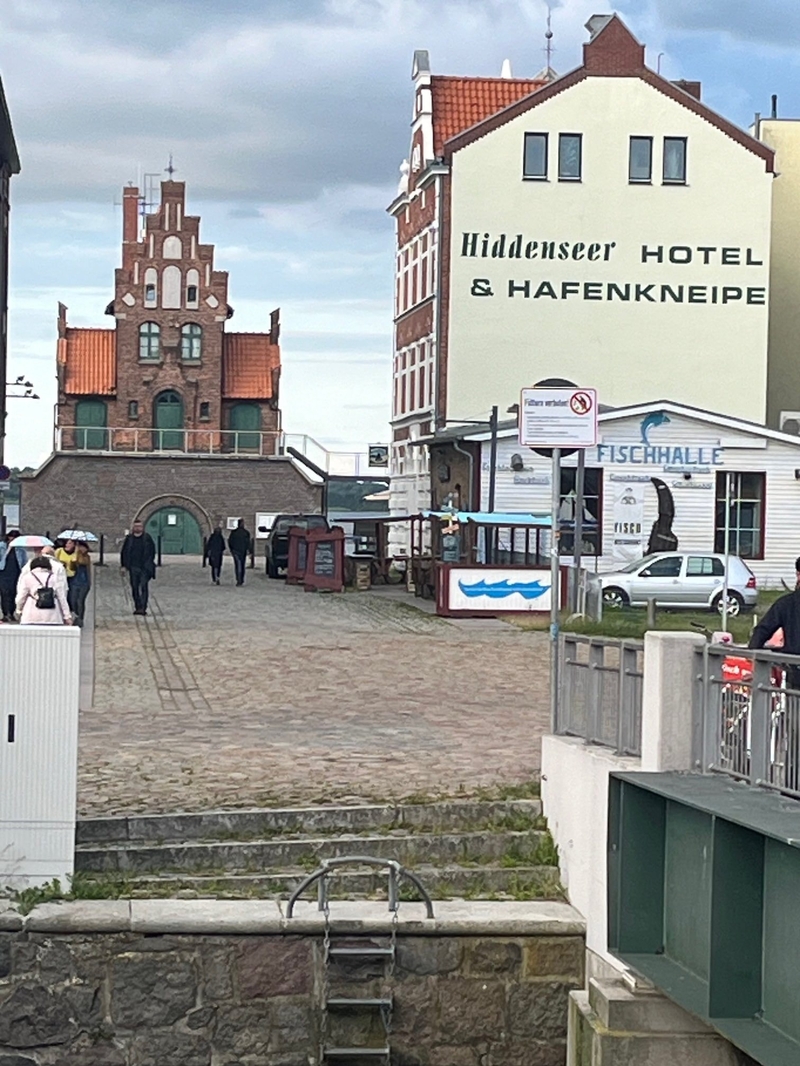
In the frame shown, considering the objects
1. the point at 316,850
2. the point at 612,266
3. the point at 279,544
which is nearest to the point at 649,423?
the point at 279,544

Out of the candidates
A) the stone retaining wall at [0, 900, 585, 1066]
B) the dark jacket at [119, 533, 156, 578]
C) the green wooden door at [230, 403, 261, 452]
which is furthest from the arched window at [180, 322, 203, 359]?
the stone retaining wall at [0, 900, 585, 1066]

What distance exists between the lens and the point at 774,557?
52.5 metres

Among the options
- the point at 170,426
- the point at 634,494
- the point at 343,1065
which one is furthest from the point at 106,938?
the point at 170,426

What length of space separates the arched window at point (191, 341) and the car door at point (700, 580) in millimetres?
48160

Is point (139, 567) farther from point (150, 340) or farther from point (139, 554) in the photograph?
point (150, 340)

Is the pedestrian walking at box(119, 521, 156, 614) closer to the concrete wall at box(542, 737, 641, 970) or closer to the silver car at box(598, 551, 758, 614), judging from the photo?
the silver car at box(598, 551, 758, 614)

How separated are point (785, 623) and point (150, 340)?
7745 centimetres

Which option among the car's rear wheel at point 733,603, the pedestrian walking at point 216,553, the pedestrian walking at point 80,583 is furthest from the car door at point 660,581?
the pedestrian walking at point 216,553

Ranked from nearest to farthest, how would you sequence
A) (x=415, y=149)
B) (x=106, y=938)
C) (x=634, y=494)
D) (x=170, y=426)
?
(x=106, y=938) → (x=634, y=494) → (x=415, y=149) → (x=170, y=426)

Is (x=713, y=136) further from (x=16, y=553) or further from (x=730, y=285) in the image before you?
(x=16, y=553)

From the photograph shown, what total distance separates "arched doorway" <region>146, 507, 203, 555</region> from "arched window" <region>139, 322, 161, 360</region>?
7.69 m

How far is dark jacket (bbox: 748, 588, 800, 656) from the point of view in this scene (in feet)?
42.4

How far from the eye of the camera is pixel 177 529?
281ft

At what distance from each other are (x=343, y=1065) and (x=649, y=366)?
52599mm
